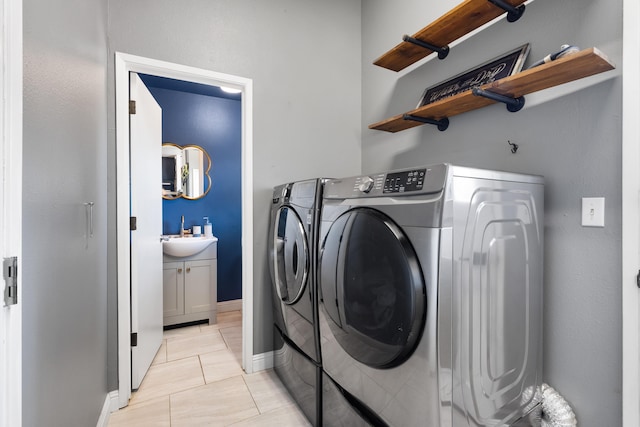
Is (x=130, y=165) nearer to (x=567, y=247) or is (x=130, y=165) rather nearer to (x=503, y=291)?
(x=503, y=291)

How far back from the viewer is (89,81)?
4.84 feet

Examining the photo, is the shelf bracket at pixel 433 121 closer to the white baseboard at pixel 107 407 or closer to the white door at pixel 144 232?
the white door at pixel 144 232

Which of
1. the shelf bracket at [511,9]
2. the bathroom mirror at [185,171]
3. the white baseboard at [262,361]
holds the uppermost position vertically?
the shelf bracket at [511,9]

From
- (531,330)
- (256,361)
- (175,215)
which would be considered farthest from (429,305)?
(175,215)

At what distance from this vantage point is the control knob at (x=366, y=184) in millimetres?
1210

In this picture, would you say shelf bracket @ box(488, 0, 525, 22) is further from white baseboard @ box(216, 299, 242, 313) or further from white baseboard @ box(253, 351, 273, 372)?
white baseboard @ box(216, 299, 242, 313)

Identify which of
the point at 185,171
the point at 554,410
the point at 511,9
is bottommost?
the point at 554,410

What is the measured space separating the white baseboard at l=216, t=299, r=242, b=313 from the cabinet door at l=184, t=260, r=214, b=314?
0.41m

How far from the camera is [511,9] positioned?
146cm

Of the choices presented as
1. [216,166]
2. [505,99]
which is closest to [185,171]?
[216,166]

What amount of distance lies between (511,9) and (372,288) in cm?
152

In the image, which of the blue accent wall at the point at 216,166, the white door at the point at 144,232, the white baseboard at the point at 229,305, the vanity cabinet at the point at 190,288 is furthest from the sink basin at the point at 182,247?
the white baseboard at the point at 229,305

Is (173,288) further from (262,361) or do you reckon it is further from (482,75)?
(482,75)

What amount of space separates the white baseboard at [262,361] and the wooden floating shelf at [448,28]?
232 cm
